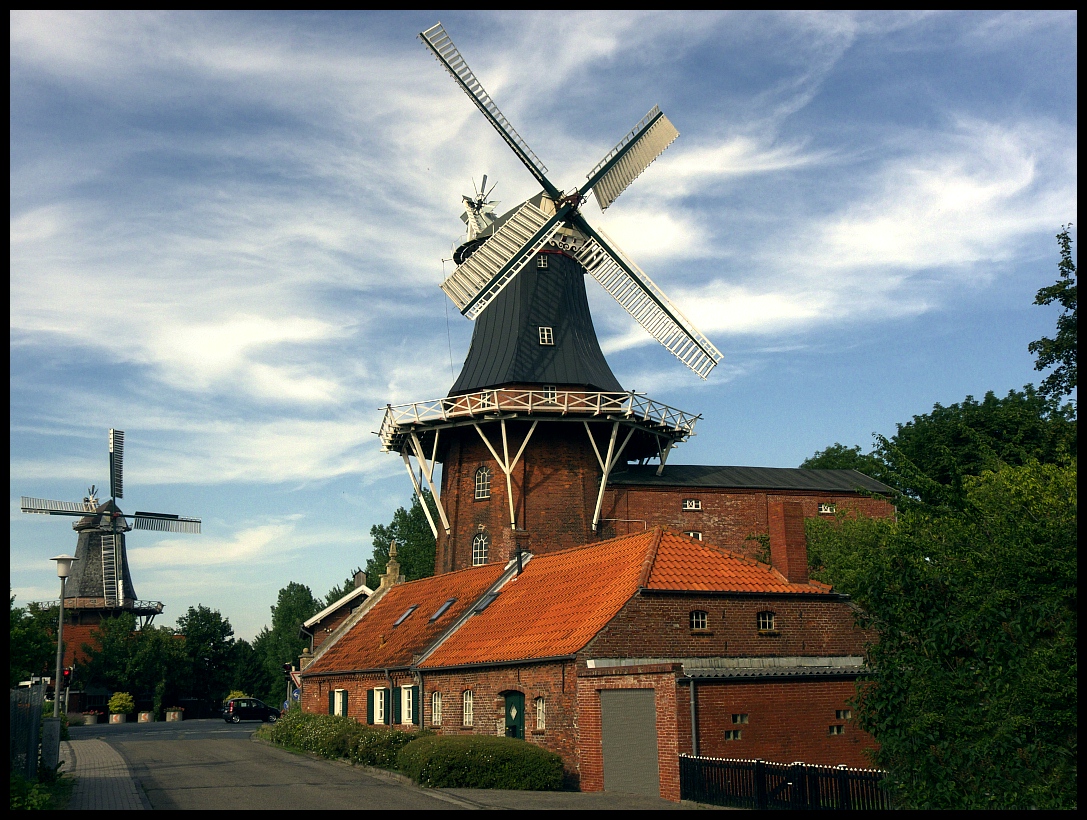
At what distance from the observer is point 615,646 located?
22.6m

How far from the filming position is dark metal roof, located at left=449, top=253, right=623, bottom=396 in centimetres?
3994

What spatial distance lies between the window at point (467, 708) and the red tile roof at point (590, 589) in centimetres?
77

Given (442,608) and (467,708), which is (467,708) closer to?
(467,708)

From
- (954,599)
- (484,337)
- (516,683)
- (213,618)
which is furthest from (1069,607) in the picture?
(213,618)

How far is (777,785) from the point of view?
703 inches

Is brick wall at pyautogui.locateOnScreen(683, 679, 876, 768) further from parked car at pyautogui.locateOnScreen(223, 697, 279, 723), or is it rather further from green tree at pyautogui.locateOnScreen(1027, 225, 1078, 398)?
parked car at pyautogui.locateOnScreen(223, 697, 279, 723)

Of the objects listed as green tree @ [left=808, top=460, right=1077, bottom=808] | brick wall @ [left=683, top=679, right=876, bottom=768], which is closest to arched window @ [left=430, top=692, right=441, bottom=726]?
brick wall @ [left=683, top=679, right=876, bottom=768]

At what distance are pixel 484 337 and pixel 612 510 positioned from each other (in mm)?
8355

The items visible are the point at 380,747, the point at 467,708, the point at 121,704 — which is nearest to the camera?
the point at 380,747

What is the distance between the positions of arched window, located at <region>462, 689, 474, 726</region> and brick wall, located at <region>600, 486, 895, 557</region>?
14580 millimetres

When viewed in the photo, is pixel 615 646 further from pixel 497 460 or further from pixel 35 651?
pixel 35 651

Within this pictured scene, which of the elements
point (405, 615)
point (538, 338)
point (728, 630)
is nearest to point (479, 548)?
point (405, 615)

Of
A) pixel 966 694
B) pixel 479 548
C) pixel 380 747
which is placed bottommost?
pixel 380 747

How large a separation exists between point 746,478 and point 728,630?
20930 millimetres
